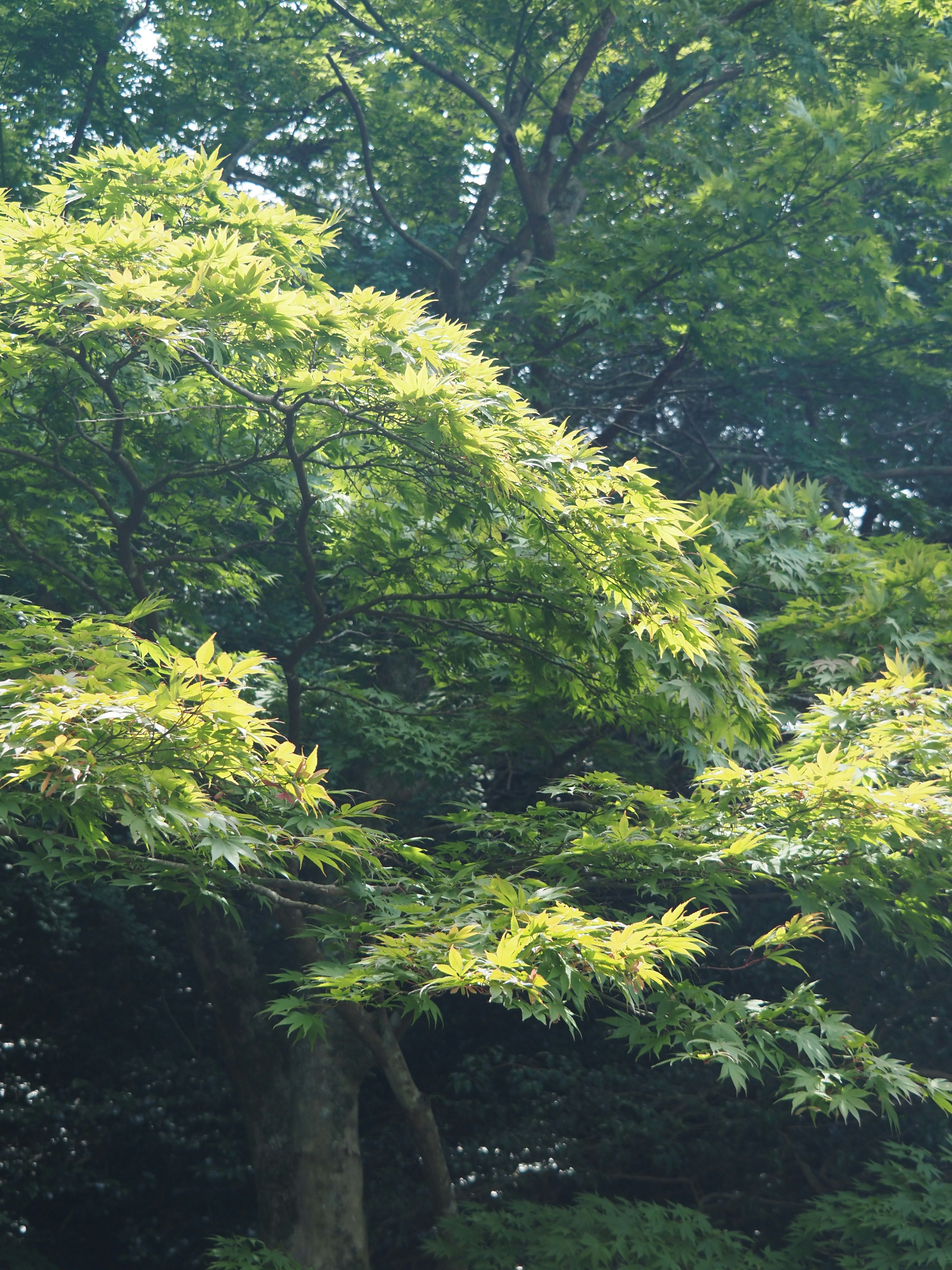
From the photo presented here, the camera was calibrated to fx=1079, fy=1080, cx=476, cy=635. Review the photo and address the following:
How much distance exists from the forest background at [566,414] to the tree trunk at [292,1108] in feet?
4.61

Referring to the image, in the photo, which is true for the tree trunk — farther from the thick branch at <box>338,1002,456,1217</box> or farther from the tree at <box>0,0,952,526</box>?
the tree at <box>0,0,952,526</box>

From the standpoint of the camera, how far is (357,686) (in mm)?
6879

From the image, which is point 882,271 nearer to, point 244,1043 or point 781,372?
point 781,372

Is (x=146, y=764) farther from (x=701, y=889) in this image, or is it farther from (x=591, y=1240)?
(x=591, y=1240)

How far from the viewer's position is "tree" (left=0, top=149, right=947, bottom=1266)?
3537 millimetres

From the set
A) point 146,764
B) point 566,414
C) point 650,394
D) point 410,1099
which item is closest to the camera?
point 146,764

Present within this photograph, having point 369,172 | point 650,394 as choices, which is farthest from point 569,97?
point 650,394

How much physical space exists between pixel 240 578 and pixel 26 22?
5.49 m

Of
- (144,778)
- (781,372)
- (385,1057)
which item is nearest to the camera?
(144,778)

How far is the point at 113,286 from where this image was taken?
4051 millimetres

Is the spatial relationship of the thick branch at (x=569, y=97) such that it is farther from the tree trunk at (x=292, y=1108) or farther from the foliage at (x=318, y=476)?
the tree trunk at (x=292, y=1108)

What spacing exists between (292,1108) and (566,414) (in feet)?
19.8

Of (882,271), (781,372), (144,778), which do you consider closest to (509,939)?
(144,778)

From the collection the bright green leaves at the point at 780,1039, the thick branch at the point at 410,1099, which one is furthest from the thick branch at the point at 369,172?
the bright green leaves at the point at 780,1039
